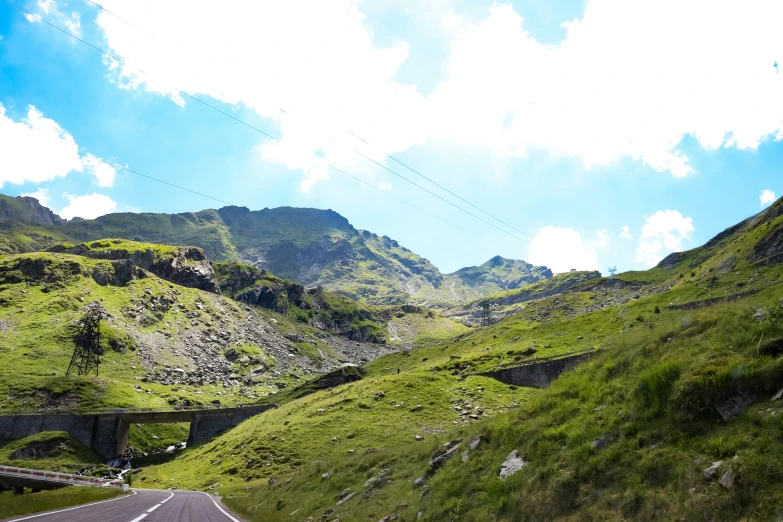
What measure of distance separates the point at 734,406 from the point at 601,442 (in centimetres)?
348

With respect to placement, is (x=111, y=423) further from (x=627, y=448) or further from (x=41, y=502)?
(x=627, y=448)

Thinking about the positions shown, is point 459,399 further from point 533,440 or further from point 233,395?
point 233,395

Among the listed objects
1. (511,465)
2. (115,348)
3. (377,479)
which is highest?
(115,348)

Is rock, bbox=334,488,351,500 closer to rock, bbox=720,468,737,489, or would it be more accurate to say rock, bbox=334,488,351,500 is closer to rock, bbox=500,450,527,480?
→ rock, bbox=500,450,527,480

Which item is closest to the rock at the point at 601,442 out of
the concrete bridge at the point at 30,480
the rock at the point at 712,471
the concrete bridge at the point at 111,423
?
the rock at the point at 712,471

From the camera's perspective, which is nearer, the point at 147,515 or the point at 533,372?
the point at 147,515

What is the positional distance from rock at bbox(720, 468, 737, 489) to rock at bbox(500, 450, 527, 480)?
6082 mm

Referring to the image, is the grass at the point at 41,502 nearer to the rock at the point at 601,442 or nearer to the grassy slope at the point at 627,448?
the grassy slope at the point at 627,448

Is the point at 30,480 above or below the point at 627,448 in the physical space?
below

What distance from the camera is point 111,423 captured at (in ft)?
263

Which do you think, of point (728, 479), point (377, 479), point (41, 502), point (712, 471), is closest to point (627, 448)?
point (712, 471)

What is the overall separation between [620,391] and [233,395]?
147 meters

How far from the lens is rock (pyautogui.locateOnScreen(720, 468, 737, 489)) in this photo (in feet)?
26.8

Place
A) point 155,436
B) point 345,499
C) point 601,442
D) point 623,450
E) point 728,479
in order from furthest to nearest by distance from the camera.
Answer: point 155,436 < point 345,499 < point 601,442 < point 623,450 < point 728,479
